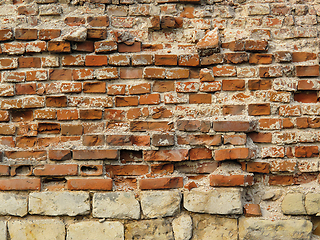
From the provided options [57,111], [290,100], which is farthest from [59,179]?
[290,100]

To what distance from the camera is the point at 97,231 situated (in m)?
1.65

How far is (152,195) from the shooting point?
1655mm

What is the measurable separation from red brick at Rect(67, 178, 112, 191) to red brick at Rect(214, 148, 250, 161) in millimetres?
678

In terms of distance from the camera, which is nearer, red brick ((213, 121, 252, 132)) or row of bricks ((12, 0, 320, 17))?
red brick ((213, 121, 252, 132))

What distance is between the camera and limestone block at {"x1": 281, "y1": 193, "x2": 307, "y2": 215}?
165 cm

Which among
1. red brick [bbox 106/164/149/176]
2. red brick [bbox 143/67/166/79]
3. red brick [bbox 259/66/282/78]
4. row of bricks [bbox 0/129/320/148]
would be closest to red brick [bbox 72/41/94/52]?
red brick [bbox 143/67/166/79]

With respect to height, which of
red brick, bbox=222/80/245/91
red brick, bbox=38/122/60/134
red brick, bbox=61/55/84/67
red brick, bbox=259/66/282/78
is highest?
red brick, bbox=61/55/84/67

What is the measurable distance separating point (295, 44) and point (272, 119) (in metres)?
0.51

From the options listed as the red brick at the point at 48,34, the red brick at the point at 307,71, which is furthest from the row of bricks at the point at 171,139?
the red brick at the point at 48,34

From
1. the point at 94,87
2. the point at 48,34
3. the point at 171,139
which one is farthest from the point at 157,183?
the point at 48,34

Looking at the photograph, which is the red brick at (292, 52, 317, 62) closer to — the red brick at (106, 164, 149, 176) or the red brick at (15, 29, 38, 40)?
the red brick at (106, 164, 149, 176)

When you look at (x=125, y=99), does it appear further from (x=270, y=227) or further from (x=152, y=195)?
(x=270, y=227)

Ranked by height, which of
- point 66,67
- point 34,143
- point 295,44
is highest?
point 295,44

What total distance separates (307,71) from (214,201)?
3.25 feet
